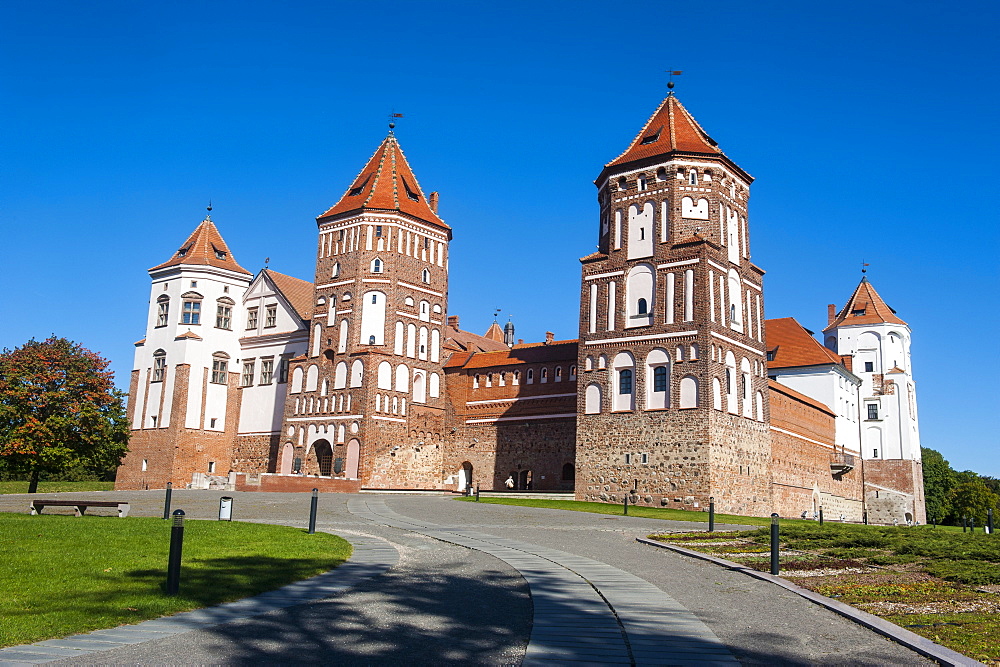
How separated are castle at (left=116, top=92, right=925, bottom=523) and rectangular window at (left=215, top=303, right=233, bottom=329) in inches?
5.2

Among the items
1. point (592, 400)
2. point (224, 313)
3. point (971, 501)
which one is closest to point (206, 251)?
point (224, 313)

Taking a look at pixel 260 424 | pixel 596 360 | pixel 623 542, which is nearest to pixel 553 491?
pixel 596 360

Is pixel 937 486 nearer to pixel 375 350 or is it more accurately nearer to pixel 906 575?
pixel 375 350

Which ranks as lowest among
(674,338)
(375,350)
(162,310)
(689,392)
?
(689,392)

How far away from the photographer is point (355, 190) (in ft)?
179

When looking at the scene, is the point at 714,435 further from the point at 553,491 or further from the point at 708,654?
the point at 708,654

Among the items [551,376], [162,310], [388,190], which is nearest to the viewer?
[551,376]

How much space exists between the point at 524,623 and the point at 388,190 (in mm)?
46549

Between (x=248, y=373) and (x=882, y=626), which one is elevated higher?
(x=248, y=373)

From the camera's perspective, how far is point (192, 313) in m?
56.2

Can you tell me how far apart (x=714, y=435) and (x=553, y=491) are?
37.8 ft

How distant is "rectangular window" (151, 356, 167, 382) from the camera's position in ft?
182

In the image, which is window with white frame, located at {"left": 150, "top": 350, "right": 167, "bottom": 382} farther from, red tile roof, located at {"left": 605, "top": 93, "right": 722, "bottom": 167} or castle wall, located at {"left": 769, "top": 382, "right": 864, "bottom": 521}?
castle wall, located at {"left": 769, "top": 382, "right": 864, "bottom": 521}

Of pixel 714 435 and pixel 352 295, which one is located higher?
pixel 352 295
